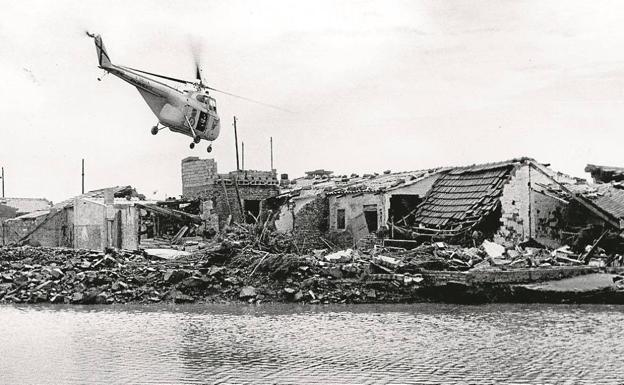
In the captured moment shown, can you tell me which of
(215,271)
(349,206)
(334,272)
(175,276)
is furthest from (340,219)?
(175,276)

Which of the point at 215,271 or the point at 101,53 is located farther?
the point at 101,53

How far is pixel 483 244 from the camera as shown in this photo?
71.2ft

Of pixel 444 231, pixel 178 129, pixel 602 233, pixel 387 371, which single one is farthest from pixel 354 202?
pixel 387 371

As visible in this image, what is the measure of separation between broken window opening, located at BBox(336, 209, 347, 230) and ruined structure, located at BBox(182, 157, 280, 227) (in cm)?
472

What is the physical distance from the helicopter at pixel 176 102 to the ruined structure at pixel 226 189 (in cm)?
328

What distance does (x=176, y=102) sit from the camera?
27562 millimetres

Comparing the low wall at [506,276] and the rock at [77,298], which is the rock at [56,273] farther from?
the low wall at [506,276]

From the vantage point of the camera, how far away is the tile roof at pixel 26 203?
5497cm

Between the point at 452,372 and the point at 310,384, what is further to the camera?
the point at 452,372

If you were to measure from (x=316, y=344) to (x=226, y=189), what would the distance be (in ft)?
72.6

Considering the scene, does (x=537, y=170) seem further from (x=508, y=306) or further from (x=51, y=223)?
(x=51, y=223)

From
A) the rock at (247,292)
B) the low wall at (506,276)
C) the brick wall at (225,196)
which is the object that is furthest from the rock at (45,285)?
the brick wall at (225,196)

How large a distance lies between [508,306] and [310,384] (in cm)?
939

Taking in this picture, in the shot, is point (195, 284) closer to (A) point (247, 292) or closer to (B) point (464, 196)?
(A) point (247, 292)
